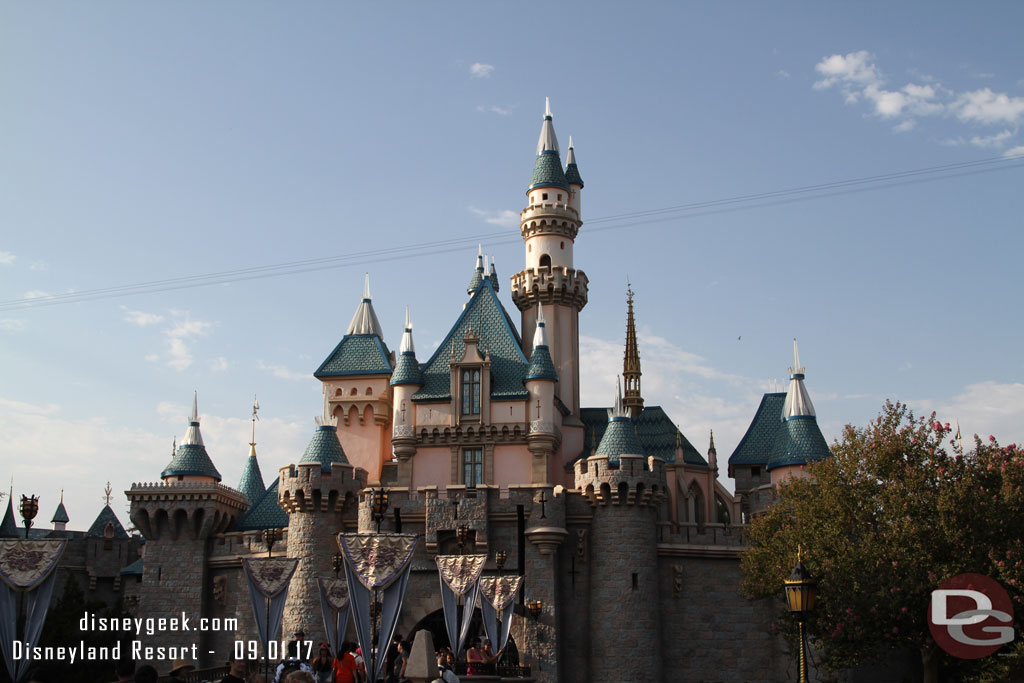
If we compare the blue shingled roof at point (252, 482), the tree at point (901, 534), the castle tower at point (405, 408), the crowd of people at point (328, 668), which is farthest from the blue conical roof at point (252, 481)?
the tree at point (901, 534)

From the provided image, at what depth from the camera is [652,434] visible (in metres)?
49.1

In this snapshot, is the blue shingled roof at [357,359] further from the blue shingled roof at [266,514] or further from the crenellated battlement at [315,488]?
the crenellated battlement at [315,488]

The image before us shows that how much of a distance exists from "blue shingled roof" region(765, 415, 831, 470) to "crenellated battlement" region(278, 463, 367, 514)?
625 inches

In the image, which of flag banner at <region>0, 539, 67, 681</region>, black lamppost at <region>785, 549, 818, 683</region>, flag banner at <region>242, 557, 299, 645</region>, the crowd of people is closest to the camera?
the crowd of people

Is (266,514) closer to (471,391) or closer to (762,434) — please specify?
(471,391)

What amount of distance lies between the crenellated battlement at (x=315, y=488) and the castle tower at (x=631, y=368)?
17.5 metres

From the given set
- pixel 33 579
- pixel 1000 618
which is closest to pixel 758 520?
pixel 1000 618

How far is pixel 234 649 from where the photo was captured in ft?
134

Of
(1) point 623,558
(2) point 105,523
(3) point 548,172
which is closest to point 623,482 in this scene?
(1) point 623,558

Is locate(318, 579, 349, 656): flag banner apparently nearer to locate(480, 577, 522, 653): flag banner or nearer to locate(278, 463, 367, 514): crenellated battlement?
locate(480, 577, 522, 653): flag banner

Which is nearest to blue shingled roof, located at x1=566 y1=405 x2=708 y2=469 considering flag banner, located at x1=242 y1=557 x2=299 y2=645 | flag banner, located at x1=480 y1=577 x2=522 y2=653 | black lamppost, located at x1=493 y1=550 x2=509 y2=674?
black lamppost, located at x1=493 y1=550 x2=509 y2=674

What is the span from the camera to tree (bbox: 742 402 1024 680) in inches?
1238

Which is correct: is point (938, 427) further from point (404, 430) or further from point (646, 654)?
point (404, 430)

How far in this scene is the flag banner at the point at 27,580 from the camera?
98.7 ft
